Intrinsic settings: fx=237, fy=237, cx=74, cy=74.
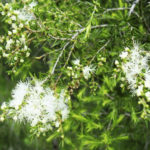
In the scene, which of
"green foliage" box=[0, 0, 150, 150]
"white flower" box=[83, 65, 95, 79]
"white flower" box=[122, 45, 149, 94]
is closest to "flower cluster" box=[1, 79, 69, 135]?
"green foliage" box=[0, 0, 150, 150]

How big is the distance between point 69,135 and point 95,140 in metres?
1.37

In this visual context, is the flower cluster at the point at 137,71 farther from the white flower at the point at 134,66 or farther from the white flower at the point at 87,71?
the white flower at the point at 87,71

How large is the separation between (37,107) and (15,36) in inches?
18.3

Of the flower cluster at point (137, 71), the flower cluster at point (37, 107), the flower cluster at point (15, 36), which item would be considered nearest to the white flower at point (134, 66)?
the flower cluster at point (137, 71)

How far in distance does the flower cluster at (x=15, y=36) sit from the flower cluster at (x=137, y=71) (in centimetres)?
62

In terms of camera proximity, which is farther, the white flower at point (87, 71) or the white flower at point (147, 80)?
the white flower at point (87, 71)

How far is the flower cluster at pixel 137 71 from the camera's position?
1.44 meters

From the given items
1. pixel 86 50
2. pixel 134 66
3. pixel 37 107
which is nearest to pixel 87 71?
pixel 134 66

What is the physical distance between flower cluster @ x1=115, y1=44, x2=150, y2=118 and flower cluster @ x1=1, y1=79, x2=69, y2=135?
0.43 metres

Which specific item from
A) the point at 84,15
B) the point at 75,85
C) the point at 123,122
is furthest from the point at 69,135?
the point at 75,85

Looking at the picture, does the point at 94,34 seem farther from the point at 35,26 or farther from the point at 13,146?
the point at 13,146

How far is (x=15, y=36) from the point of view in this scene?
58.4 inches

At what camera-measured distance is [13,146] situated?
18.1 feet

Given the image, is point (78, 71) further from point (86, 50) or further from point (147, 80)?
point (86, 50)
